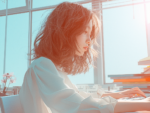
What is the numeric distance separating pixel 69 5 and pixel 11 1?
11.3 feet

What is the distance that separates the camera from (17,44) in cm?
357

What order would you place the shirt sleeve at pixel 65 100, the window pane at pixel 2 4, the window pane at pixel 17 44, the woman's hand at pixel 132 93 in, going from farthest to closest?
1. the window pane at pixel 2 4
2. the window pane at pixel 17 44
3. the woman's hand at pixel 132 93
4. the shirt sleeve at pixel 65 100

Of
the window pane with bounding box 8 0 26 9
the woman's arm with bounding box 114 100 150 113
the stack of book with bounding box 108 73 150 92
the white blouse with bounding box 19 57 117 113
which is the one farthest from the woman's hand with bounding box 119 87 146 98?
the window pane with bounding box 8 0 26 9

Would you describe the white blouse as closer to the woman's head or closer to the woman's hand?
the woman's head

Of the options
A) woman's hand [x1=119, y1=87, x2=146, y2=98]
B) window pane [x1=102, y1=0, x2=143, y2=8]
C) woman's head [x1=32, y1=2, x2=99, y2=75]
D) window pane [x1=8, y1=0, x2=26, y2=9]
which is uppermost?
window pane [x1=8, y1=0, x2=26, y2=9]

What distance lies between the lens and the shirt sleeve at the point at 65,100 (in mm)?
497

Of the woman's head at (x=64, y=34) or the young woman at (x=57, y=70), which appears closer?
the young woman at (x=57, y=70)

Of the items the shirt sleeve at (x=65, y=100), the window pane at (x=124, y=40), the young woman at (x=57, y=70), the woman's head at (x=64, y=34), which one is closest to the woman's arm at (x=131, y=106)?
the young woman at (x=57, y=70)

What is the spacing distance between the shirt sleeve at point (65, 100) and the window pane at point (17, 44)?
9.93 feet

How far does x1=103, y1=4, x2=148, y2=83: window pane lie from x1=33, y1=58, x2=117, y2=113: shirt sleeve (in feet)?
7.67

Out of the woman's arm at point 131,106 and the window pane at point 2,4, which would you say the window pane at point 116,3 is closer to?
the window pane at point 2,4

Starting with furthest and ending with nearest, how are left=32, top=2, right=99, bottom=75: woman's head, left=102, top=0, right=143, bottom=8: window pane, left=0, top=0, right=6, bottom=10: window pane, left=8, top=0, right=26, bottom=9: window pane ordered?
left=0, top=0, right=6, bottom=10: window pane → left=8, top=0, right=26, bottom=9: window pane → left=102, top=0, right=143, bottom=8: window pane → left=32, top=2, right=99, bottom=75: woman's head

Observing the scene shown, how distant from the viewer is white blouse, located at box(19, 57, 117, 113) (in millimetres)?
499

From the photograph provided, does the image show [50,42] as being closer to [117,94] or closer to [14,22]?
[117,94]
